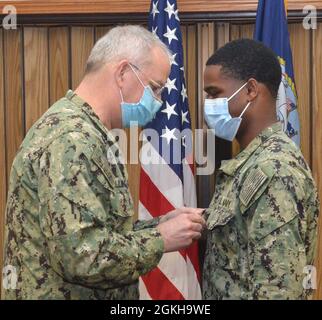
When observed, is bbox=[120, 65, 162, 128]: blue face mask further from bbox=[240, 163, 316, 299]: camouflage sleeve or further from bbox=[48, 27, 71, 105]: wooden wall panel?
bbox=[48, 27, 71, 105]: wooden wall panel

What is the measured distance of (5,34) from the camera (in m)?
3.38

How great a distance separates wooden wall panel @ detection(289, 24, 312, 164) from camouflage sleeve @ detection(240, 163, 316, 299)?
1.79 metres

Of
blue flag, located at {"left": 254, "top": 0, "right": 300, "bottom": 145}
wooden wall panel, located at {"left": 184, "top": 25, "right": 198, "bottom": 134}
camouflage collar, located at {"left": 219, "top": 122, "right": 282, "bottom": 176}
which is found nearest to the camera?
camouflage collar, located at {"left": 219, "top": 122, "right": 282, "bottom": 176}

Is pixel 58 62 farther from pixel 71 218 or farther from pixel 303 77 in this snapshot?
pixel 71 218

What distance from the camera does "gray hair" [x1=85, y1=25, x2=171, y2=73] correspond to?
166 centimetres

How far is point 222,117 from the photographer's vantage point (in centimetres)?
194

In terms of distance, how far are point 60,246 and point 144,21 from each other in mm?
2137

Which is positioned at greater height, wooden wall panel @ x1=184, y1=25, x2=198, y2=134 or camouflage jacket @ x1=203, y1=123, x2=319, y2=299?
wooden wall panel @ x1=184, y1=25, x2=198, y2=134

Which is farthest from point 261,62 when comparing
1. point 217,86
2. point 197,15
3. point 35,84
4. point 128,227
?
point 35,84

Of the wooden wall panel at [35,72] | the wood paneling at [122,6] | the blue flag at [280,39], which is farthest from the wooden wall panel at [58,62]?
the blue flag at [280,39]

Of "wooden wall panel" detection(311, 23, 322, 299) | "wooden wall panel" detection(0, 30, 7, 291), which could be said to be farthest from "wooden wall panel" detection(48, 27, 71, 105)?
"wooden wall panel" detection(311, 23, 322, 299)

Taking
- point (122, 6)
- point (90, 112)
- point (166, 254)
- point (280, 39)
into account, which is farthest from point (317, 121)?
point (90, 112)

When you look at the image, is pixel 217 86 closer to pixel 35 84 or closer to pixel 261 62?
pixel 261 62

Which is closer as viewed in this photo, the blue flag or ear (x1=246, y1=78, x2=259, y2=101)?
ear (x1=246, y1=78, x2=259, y2=101)
